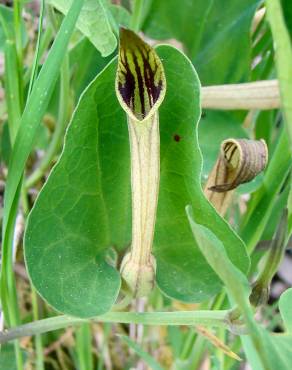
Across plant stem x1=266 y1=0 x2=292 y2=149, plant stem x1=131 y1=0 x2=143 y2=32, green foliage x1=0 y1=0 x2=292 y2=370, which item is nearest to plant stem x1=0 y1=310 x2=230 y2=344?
green foliage x1=0 y1=0 x2=292 y2=370

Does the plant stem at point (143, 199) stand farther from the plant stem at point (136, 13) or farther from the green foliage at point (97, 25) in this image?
the plant stem at point (136, 13)

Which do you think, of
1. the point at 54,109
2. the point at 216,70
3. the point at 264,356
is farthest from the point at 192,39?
the point at 264,356

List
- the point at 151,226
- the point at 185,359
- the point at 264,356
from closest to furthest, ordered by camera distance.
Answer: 1. the point at 264,356
2. the point at 151,226
3. the point at 185,359

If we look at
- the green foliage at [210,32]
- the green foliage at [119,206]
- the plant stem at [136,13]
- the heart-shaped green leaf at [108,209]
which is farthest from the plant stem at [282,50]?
the green foliage at [210,32]

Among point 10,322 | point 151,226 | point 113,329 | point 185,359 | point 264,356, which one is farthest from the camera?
point 113,329

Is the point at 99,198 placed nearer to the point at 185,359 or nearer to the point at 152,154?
the point at 152,154

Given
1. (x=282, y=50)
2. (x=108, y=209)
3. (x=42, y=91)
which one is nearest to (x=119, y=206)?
(x=108, y=209)

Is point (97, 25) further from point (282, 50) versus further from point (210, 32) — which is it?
point (210, 32)
